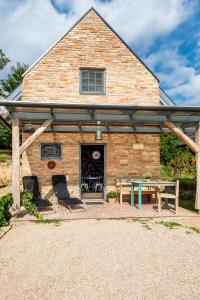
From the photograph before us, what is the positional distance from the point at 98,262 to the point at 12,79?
34.9 meters

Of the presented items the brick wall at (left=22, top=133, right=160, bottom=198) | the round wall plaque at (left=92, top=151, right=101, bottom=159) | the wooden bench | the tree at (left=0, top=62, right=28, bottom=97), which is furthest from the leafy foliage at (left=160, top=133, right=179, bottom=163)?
the tree at (left=0, top=62, right=28, bottom=97)

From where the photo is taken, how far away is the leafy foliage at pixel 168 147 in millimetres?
22278

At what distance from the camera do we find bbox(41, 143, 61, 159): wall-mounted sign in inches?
451

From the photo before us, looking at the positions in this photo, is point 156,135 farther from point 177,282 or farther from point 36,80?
point 177,282

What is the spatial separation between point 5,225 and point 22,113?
3.22 meters

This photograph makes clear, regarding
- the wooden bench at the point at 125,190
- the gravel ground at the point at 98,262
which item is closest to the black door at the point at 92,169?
the wooden bench at the point at 125,190

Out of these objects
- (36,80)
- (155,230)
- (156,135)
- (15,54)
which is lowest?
(155,230)

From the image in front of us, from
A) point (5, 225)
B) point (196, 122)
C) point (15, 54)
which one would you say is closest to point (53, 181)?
point (5, 225)

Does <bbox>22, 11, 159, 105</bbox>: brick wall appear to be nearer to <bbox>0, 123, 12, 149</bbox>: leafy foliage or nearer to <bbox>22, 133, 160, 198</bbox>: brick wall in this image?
<bbox>22, 133, 160, 198</bbox>: brick wall

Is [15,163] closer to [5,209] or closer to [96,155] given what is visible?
[5,209]

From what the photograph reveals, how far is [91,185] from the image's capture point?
13.6 m

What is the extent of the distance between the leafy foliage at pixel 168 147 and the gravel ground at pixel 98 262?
50.4 feet

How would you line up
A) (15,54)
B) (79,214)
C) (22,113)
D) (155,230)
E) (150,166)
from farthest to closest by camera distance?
(15,54) → (150,166) → (79,214) → (22,113) → (155,230)

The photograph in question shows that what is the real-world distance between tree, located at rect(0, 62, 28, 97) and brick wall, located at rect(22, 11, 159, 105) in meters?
25.2
